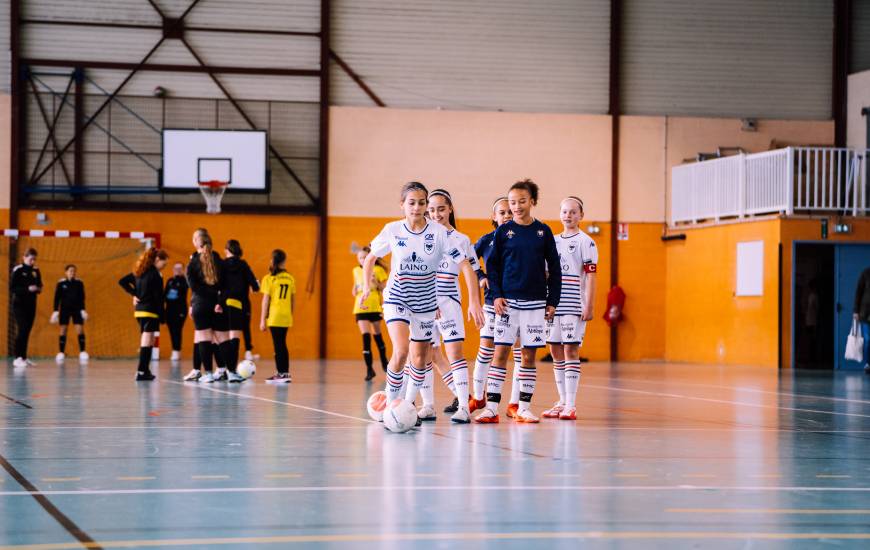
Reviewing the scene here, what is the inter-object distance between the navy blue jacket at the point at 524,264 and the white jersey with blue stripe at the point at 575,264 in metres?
0.71

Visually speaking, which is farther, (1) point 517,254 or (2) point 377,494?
(1) point 517,254

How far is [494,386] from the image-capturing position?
10.2 meters

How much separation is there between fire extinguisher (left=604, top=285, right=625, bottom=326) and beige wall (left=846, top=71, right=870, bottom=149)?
21.4 feet

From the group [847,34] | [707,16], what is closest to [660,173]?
[707,16]

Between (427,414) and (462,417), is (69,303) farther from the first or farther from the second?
(462,417)

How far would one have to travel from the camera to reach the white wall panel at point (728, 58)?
28.0 metres

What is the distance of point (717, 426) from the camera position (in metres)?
10.1

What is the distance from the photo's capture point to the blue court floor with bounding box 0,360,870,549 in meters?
4.93

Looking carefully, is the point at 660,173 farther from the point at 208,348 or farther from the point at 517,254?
the point at 517,254

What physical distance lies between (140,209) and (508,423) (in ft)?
57.9

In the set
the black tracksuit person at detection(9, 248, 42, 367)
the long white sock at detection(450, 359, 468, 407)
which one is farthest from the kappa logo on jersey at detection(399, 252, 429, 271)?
the black tracksuit person at detection(9, 248, 42, 367)

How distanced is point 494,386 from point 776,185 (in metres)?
15.6

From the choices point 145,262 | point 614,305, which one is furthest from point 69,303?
point 614,305

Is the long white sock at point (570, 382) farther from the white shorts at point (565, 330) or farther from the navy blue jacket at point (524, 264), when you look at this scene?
the navy blue jacket at point (524, 264)
